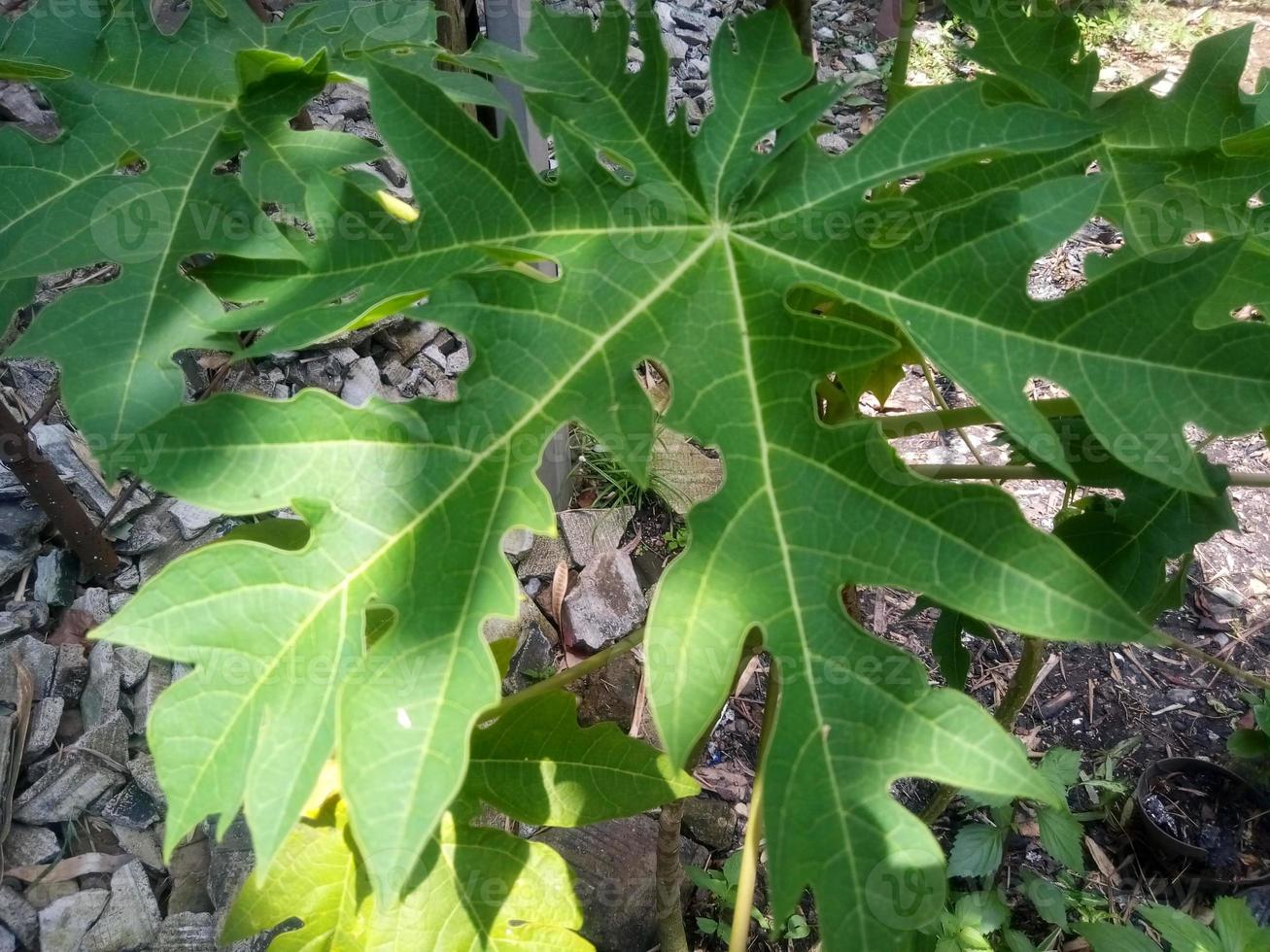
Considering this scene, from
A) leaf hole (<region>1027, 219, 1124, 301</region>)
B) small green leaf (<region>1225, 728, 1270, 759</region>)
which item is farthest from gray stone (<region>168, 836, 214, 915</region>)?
leaf hole (<region>1027, 219, 1124, 301</region>)

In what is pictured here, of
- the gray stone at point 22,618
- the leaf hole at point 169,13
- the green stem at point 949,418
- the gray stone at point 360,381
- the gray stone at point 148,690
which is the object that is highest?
the leaf hole at point 169,13

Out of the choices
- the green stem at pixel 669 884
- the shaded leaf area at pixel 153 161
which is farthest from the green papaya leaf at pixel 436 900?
the shaded leaf area at pixel 153 161

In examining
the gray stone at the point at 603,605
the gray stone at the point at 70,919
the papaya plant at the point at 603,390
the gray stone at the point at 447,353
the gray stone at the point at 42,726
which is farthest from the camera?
the gray stone at the point at 447,353

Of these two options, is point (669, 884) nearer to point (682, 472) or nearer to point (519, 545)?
point (519, 545)

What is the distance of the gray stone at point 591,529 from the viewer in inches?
103

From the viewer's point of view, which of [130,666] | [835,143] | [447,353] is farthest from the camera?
[835,143]

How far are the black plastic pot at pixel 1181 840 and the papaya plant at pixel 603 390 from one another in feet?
4.55

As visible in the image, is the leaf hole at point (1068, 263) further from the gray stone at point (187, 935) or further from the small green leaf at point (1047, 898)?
the gray stone at point (187, 935)

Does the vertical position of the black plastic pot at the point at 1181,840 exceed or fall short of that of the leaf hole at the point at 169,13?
it falls short

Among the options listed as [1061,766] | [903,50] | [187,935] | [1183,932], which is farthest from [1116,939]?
[187,935]

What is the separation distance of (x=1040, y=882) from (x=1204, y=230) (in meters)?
1.52

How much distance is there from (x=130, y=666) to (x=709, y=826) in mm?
1332

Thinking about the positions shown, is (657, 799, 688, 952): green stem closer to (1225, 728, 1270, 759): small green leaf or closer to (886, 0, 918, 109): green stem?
(886, 0, 918, 109): green stem

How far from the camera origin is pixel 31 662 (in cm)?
202
